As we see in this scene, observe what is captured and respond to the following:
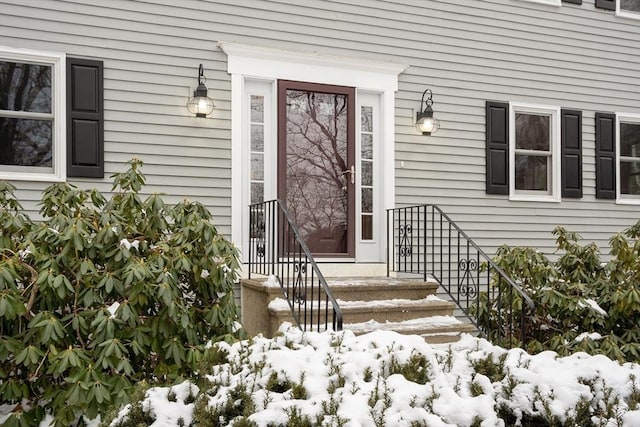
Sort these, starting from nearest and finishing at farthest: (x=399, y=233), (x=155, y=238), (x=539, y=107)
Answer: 1. (x=155, y=238)
2. (x=399, y=233)
3. (x=539, y=107)

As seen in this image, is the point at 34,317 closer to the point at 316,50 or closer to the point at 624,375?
the point at 624,375

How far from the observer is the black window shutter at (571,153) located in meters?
7.18

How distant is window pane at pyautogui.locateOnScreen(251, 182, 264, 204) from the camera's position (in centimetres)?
586

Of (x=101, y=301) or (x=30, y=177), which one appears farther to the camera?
(x=30, y=177)

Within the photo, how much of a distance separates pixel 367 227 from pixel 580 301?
2.17 m

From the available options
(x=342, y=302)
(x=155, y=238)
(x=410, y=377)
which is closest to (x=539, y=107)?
(x=342, y=302)

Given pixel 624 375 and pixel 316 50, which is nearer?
pixel 624 375

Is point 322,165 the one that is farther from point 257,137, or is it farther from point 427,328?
point 427,328

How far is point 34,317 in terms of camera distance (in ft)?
11.8

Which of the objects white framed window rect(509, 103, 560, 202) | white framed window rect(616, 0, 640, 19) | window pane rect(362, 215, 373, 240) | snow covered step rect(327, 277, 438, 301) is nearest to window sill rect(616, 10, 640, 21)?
white framed window rect(616, 0, 640, 19)

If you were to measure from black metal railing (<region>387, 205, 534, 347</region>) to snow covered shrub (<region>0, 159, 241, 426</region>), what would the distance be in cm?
212

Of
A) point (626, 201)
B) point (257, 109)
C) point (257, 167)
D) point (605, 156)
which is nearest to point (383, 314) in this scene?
point (257, 167)

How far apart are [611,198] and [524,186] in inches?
49.0

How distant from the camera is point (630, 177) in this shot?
7699mm
